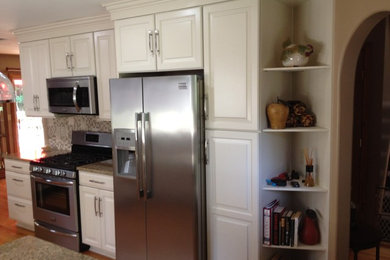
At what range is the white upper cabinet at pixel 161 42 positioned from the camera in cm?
245

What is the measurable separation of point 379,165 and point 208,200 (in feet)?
6.37

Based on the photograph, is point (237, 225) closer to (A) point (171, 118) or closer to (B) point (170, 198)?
(B) point (170, 198)

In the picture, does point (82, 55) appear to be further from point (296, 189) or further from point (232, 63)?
point (296, 189)

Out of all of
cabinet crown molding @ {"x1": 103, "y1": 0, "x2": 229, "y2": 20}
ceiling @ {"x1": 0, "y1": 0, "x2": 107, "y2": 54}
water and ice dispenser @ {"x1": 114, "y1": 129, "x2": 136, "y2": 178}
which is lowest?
water and ice dispenser @ {"x1": 114, "y1": 129, "x2": 136, "y2": 178}

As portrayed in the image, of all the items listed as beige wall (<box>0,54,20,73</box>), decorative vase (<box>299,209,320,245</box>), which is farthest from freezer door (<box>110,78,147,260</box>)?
beige wall (<box>0,54,20,73</box>)

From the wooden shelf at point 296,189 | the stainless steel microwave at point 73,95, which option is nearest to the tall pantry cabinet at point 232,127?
the wooden shelf at point 296,189

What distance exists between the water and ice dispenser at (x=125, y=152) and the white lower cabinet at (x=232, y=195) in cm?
64

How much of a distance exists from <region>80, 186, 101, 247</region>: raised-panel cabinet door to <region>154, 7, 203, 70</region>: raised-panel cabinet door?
1.44 m

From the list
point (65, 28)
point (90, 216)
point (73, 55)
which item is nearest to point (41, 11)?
point (65, 28)

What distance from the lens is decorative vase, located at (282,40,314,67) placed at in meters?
2.22

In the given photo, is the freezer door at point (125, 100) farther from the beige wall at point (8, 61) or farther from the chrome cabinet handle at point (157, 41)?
the beige wall at point (8, 61)

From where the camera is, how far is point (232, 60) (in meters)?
2.31

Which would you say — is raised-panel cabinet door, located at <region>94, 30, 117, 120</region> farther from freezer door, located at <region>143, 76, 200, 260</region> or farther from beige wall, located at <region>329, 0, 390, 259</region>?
beige wall, located at <region>329, 0, 390, 259</region>

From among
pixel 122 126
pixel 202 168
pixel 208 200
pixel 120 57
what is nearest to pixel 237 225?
pixel 208 200
